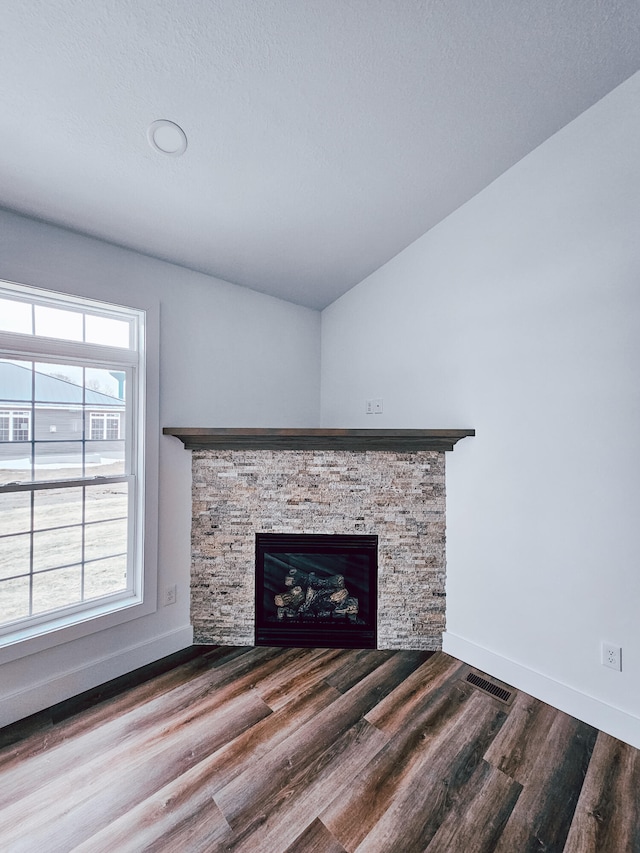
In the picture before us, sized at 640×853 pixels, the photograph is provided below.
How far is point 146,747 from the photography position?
5.39 feet

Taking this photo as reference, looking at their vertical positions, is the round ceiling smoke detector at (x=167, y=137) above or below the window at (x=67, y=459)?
above

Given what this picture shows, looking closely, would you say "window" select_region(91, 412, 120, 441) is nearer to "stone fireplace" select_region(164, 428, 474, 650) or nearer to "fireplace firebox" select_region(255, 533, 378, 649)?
"stone fireplace" select_region(164, 428, 474, 650)

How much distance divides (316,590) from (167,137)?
8.45 ft

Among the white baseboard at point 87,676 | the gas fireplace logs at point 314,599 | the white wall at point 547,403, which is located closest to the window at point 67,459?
the white baseboard at point 87,676

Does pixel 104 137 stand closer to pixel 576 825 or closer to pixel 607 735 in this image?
pixel 576 825

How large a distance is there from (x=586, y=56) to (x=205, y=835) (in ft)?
10.7

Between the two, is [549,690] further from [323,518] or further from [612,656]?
[323,518]

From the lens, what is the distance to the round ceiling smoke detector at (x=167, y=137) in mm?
1479

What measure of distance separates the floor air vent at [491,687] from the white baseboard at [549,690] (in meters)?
0.07

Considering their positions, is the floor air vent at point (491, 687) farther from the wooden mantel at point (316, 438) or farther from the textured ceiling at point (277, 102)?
the textured ceiling at point (277, 102)

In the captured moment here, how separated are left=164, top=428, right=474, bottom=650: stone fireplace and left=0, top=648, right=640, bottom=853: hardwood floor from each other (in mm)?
388

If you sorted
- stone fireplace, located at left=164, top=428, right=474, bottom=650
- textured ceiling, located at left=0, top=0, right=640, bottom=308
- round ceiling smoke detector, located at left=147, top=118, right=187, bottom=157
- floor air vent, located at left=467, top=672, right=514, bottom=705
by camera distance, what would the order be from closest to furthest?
textured ceiling, located at left=0, top=0, right=640, bottom=308
round ceiling smoke detector, located at left=147, top=118, right=187, bottom=157
floor air vent, located at left=467, top=672, right=514, bottom=705
stone fireplace, located at left=164, top=428, right=474, bottom=650

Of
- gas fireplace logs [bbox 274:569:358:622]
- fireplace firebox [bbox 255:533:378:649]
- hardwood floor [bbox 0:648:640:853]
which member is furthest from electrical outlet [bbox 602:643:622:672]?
gas fireplace logs [bbox 274:569:358:622]

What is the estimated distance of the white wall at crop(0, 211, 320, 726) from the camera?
1838mm
